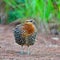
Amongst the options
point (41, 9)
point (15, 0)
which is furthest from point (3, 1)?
point (41, 9)

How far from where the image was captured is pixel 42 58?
4695 millimetres

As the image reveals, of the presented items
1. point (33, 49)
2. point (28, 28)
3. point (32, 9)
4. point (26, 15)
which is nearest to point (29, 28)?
point (28, 28)

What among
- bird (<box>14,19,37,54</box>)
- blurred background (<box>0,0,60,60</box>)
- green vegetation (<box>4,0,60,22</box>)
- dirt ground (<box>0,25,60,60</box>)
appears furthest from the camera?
green vegetation (<box>4,0,60,22</box>)

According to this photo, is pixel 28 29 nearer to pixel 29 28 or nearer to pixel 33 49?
pixel 29 28

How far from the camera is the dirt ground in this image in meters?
4.77

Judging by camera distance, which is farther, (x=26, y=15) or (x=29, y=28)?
(x=26, y=15)

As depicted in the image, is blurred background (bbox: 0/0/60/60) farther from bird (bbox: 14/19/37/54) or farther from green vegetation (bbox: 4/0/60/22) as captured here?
bird (bbox: 14/19/37/54)

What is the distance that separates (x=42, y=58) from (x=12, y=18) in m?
4.15

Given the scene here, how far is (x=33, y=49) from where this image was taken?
5645mm

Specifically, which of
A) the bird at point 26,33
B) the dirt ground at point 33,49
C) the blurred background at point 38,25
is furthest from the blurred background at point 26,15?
the bird at point 26,33

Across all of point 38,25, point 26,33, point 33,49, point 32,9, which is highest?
point 32,9

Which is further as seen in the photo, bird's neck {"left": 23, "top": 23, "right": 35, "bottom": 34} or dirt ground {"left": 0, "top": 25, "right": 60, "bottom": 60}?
bird's neck {"left": 23, "top": 23, "right": 35, "bottom": 34}

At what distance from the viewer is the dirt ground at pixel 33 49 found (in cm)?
477

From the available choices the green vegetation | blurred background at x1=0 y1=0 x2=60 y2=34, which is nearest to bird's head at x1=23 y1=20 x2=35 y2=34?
the green vegetation
